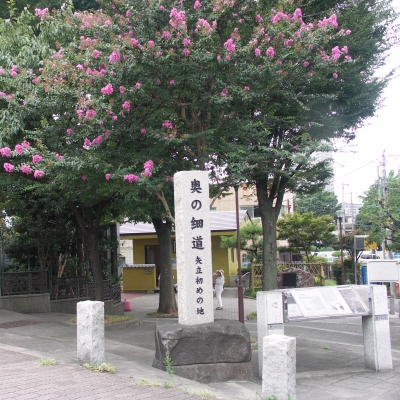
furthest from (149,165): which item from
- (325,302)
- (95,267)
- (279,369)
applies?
(95,267)

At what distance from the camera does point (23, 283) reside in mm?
14867

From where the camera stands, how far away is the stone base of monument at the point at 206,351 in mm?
7598

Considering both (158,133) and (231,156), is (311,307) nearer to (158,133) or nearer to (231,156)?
(231,156)

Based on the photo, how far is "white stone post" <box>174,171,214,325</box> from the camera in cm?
814

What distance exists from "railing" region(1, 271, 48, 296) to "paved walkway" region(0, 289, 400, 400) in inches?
47.1

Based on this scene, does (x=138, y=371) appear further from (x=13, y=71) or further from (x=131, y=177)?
(x=13, y=71)

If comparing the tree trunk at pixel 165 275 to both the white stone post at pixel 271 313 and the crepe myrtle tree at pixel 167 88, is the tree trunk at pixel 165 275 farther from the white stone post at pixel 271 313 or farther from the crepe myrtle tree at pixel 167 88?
the white stone post at pixel 271 313

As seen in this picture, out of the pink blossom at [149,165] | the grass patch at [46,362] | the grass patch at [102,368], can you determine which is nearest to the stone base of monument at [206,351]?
the grass patch at [102,368]

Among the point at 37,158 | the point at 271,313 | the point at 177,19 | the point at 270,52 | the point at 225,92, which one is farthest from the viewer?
the point at 225,92

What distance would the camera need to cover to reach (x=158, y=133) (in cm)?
965

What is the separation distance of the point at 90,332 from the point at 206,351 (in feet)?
6.05

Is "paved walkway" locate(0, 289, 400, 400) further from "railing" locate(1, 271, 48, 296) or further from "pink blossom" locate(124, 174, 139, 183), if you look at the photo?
"pink blossom" locate(124, 174, 139, 183)

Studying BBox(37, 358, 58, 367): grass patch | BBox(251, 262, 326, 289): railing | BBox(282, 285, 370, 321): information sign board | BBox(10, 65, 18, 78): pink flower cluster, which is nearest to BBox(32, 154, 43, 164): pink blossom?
BBox(10, 65, 18, 78): pink flower cluster

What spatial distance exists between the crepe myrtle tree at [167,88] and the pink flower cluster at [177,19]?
0.03 meters
